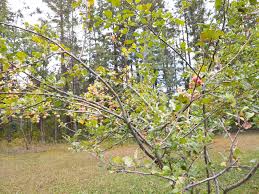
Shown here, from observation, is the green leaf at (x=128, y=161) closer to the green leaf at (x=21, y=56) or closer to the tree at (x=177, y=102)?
the tree at (x=177, y=102)

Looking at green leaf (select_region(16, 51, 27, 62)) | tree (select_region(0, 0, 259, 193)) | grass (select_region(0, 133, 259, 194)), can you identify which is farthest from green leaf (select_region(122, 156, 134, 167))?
grass (select_region(0, 133, 259, 194))

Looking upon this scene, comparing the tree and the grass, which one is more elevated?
the tree

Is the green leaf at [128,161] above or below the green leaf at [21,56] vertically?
below

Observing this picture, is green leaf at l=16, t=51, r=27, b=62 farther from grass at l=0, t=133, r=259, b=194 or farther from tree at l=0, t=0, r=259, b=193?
grass at l=0, t=133, r=259, b=194

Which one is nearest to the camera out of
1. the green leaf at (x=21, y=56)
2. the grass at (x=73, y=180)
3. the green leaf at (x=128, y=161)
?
the green leaf at (x=128, y=161)

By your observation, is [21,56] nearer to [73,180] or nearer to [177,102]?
[177,102]

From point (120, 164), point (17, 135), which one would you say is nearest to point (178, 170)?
point (120, 164)

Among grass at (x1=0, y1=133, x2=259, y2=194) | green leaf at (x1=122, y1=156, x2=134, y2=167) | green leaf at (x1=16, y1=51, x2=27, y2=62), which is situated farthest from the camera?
grass at (x1=0, y1=133, x2=259, y2=194)

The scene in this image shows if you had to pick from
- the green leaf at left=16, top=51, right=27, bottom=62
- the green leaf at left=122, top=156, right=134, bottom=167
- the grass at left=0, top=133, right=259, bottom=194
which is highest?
the green leaf at left=16, top=51, right=27, bottom=62

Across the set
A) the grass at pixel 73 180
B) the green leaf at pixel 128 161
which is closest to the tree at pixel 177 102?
the green leaf at pixel 128 161

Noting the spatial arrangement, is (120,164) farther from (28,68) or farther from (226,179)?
(226,179)

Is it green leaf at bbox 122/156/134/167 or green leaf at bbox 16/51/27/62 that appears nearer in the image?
green leaf at bbox 122/156/134/167

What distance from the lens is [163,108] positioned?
1.55 m

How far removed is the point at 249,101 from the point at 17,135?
2338cm
